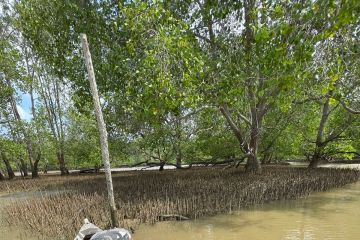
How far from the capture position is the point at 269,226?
23.0ft

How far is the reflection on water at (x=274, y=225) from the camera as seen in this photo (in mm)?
6363

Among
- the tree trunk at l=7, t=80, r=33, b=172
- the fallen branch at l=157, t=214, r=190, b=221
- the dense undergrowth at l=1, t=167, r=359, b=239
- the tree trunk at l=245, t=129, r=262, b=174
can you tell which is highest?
the tree trunk at l=7, t=80, r=33, b=172

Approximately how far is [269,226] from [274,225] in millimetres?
147

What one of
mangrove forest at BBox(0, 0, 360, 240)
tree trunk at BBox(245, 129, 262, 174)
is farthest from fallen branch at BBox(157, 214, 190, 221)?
tree trunk at BBox(245, 129, 262, 174)

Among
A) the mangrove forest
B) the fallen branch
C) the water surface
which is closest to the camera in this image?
the mangrove forest

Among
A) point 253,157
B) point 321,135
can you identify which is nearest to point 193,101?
point 253,157

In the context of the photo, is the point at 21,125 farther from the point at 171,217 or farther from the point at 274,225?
the point at 274,225

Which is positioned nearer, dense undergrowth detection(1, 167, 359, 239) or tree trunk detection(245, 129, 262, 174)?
dense undergrowth detection(1, 167, 359, 239)

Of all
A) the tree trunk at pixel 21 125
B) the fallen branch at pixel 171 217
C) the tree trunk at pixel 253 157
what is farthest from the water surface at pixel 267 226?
the tree trunk at pixel 21 125

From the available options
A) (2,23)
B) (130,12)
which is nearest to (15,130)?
(2,23)

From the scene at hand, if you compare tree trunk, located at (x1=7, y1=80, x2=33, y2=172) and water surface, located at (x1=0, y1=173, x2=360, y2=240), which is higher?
tree trunk, located at (x1=7, y1=80, x2=33, y2=172)

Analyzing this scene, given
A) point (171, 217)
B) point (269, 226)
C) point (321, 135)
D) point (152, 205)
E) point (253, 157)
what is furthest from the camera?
point (321, 135)

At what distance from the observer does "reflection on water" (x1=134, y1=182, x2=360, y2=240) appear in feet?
20.9

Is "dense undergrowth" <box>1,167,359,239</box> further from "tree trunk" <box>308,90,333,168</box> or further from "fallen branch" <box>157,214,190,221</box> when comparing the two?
"tree trunk" <box>308,90,333,168</box>
